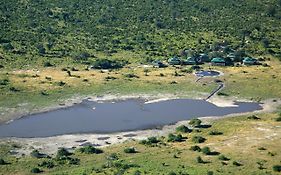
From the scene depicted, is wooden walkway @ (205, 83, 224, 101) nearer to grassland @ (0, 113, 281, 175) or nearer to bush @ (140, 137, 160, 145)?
grassland @ (0, 113, 281, 175)

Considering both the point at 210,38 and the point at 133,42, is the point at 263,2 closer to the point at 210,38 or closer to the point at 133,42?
the point at 210,38

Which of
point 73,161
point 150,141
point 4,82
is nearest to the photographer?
point 73,161

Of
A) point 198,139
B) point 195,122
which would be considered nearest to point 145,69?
point 195,122

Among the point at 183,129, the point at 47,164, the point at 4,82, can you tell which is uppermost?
the point at 4,82

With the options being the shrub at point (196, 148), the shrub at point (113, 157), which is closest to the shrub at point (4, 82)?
the shrub at point (113, 157)

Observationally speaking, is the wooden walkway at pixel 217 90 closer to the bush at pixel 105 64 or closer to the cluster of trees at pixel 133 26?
the bush at pixel 105 64

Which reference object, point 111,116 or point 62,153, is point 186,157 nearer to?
point 62,153

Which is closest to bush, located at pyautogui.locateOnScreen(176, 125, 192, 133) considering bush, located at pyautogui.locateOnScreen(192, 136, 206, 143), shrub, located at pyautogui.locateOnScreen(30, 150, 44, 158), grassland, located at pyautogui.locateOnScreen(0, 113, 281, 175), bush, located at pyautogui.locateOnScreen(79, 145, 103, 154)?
grassland, located at pyautogui.locateOnScreen(0, 113, 281, 175)
